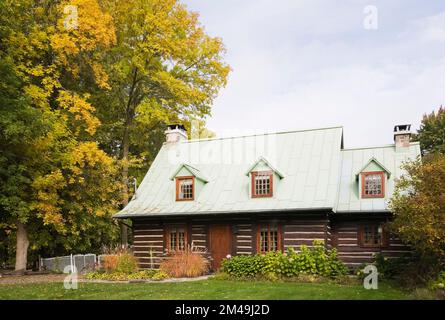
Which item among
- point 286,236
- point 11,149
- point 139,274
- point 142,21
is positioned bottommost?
point 139,274

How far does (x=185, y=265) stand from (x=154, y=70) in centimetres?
1354

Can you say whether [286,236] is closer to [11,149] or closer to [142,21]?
[11,149]

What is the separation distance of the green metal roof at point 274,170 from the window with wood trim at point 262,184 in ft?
0.99

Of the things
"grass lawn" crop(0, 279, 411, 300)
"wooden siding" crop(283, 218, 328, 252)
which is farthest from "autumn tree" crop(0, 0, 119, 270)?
"wooden siding" crop(283, 218, 328, 252)

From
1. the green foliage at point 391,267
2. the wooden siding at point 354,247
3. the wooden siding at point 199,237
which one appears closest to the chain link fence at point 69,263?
the wooden siding at point 199,237

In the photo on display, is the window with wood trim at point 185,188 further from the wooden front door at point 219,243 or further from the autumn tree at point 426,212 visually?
the autumn tree at point 426,212

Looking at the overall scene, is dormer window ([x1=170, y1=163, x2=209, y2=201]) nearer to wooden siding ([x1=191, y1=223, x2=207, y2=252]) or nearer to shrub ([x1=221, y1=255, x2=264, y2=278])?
wooden siding ([x1=191, y1=223, x2=207, y2=252])

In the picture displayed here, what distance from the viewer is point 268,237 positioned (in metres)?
21.7

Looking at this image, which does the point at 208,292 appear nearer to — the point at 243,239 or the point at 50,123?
the point at 243,239

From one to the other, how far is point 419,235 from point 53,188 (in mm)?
17099

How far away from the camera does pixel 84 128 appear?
87.9ft

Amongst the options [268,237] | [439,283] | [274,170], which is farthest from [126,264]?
[439,283]

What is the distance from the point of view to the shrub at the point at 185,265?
66.9 ft
